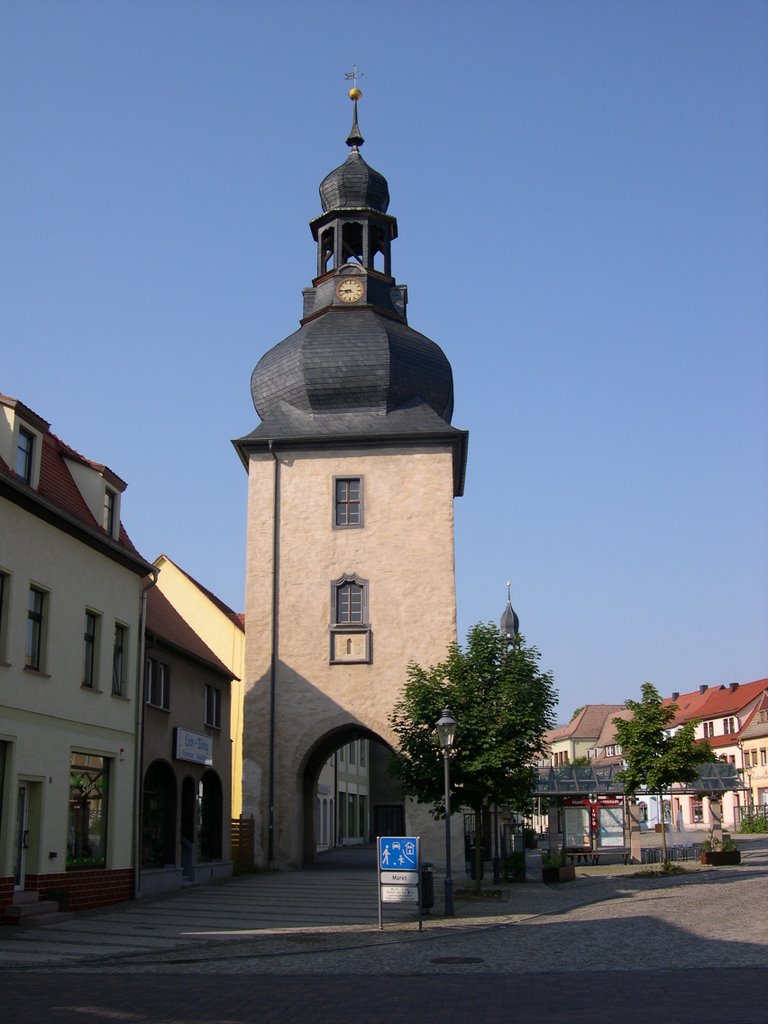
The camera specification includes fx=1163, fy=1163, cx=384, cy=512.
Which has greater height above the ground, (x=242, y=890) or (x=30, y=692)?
(x=30, y=692)

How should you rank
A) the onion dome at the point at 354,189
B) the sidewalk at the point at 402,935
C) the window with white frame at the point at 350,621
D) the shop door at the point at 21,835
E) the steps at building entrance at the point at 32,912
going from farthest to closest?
the onion dome at the point at 354,189 < the window with white frame at the point at 350,621 < the shop door at the point at 21,835 < the steps at building entrance at the point at 32,912 < the sidewalk at the point at 402,935

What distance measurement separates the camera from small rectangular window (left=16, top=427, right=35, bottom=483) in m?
19.8

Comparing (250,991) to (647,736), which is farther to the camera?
(647,736)

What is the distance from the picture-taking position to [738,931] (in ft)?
54.1

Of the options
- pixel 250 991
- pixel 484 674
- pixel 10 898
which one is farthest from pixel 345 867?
pixel 250 991

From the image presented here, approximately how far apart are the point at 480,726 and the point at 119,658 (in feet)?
25.8

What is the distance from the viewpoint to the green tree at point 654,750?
32.7m

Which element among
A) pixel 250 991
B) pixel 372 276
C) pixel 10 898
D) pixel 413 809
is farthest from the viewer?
pixel 372 276

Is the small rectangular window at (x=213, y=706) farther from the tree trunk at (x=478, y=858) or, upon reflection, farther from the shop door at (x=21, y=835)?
the shop door at (x=21, y=835)

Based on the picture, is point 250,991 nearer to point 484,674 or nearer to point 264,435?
point 484,674

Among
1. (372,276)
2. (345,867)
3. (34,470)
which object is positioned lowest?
(345,867)

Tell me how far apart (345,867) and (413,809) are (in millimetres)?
4895

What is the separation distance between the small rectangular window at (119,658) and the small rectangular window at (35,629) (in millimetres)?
3156

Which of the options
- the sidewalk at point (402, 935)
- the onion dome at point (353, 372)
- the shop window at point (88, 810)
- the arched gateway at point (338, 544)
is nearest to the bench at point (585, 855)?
the arched gateway at point (338, 544)
